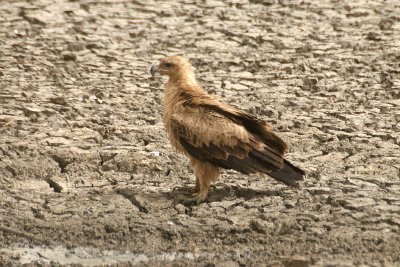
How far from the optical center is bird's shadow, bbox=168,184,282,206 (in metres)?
7.81

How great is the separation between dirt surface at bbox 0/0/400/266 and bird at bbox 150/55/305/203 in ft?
0.82

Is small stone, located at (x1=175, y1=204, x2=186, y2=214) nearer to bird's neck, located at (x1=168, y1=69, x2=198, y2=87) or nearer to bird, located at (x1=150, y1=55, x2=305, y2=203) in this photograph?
bird, located at (x1=150, y1=55, x2=305, y2=203)

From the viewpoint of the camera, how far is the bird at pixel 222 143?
760 centimetres

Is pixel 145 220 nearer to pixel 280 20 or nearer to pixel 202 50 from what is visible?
pixel 202 50

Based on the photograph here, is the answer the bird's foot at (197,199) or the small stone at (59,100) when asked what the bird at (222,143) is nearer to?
the bird's foot at (197,199)

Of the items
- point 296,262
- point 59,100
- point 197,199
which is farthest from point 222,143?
point 59,100

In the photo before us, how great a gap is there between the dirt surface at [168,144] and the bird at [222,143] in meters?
0.25

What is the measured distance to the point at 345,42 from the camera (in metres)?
11.9

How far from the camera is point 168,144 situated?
8969 millimetres

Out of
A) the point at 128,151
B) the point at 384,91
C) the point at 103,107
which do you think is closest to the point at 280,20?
the point at 384,91

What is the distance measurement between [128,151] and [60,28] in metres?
3.72

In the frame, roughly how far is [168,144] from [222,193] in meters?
1.16

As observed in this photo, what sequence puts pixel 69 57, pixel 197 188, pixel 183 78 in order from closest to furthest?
pixel 197 188, pixel 183 78, pixel 69 57

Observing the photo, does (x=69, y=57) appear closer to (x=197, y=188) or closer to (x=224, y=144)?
(x=197, y=188)
